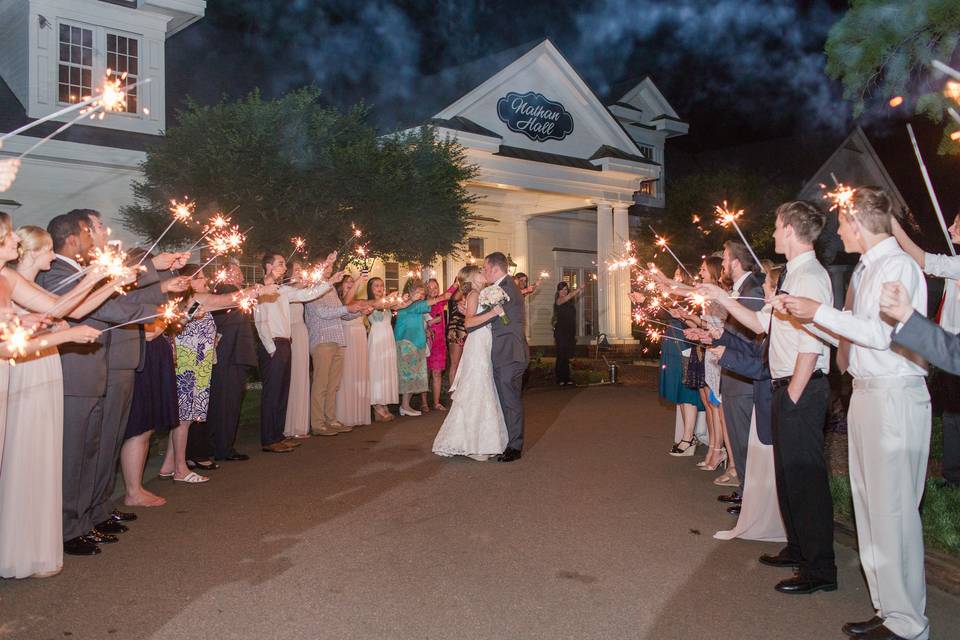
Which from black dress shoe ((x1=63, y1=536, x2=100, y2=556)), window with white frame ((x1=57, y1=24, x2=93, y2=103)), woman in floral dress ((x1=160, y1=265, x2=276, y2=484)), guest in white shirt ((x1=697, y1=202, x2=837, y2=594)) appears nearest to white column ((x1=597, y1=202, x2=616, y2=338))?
window with white frame ((x1=57, y1=24, x2=93, y2=103))

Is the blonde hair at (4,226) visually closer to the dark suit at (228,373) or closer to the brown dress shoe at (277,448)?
the dark suit at (228,373)

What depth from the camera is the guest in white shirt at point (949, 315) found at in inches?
223

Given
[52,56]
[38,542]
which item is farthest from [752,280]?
[52,56]

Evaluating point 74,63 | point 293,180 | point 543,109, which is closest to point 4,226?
point 293,180

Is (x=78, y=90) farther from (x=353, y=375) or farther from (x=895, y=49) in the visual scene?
(x=895, y=49)

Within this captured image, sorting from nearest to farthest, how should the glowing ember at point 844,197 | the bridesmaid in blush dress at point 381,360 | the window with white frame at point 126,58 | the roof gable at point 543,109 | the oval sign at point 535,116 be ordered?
the glowing ember at point 844,197 → the bridesmaid in blush dress at point 381,360 → the window with white frame at point 126,58 → the roof gable at point 543,109 → the oval sign at point 535,116

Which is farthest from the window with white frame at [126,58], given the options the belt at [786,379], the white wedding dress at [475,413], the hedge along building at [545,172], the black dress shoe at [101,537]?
the belt at [786,379]

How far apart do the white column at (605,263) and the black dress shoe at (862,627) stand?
22079 millimetres

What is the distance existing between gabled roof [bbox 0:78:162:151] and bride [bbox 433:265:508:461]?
1049cm

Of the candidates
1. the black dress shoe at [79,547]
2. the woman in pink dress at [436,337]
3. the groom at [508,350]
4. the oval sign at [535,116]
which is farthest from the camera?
the oval sign at [535,116]

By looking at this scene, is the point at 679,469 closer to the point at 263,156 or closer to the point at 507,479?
the point at 507,479

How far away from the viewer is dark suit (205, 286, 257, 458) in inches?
359

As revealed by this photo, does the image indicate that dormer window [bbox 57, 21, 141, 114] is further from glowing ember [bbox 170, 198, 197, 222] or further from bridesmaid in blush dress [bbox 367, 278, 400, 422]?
bridesmaid in blush dress [bbox 367, 278, 400, 422]

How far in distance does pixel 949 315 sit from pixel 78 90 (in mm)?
17007
